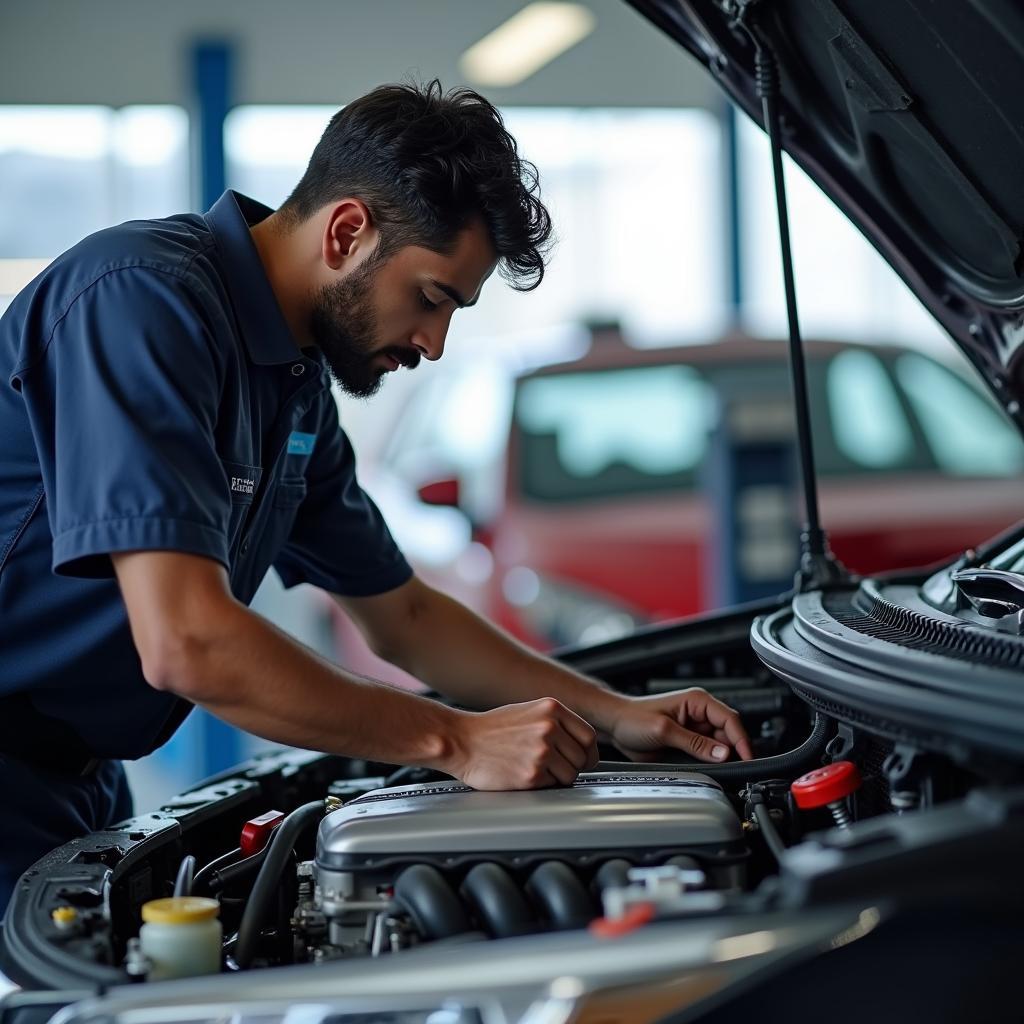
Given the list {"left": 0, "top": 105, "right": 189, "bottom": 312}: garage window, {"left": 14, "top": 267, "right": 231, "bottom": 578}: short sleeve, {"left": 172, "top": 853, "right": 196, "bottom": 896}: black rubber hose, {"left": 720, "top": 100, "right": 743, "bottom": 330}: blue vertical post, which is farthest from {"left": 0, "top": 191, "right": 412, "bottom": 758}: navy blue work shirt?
{"left": 720, "top": 100, "right": 743, "bottom": 330}: blue vertical post

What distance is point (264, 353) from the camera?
174 cm

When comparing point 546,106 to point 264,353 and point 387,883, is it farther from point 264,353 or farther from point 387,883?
point 387,883

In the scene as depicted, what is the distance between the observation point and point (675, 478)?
189 inches

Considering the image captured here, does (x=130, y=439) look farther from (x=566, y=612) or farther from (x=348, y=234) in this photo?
(x=566, y=612)

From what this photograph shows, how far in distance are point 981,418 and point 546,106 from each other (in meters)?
2.80

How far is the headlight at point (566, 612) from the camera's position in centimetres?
430

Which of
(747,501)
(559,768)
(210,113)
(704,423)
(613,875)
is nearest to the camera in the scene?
(613,875)

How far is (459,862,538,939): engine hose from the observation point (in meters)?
1.26

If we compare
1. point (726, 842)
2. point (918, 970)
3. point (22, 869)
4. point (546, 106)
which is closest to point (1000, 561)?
point (726, 842)

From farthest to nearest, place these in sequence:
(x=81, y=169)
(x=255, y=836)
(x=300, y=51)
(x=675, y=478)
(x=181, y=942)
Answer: (x=81, y=169)
(x=300, y=51)
(x=675, y=478)
(x=255, y=836)
(x=181, y=942)

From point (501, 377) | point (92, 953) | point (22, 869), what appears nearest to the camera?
point (92, 953)

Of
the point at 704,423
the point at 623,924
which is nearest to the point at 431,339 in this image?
the point at 623,924

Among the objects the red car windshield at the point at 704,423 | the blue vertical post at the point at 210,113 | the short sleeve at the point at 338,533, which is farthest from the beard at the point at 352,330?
the blue vertical post at the point at 210,113

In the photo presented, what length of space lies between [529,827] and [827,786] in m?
0.30
